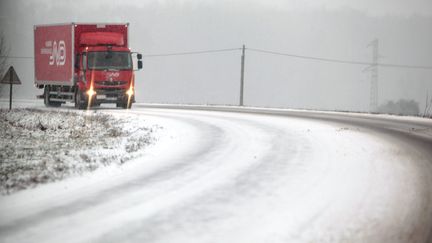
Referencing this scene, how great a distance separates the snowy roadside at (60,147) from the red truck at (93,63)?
5.63 meters

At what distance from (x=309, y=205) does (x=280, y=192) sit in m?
0.57

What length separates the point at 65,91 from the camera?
22.8 meters

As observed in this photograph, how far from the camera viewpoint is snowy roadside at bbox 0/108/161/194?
252 inches

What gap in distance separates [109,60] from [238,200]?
16484 mm

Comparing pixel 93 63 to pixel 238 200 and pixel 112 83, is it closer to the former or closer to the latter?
pixel 112 83

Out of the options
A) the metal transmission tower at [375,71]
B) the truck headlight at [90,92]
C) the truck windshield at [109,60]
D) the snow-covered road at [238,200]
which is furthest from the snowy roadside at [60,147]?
the metal transmission tower at [375,71]

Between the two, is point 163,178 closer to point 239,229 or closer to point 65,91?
point 239,229

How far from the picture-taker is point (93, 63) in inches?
794

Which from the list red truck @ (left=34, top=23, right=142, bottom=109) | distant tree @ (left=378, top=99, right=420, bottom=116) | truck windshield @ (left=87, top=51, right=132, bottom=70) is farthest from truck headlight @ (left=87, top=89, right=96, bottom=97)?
distant tree @ (left=378, top=99, right=420, bottom=116)

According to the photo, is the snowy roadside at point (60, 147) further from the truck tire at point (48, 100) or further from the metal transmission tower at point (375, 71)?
the metal transmission tower at point (375, 71)

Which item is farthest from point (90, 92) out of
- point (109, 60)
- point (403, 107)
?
point (403, 107)

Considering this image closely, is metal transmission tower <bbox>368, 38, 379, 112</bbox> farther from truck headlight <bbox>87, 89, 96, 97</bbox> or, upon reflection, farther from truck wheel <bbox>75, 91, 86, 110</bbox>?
truck headlight <bbox>87, 89, 96, 97</bbox>

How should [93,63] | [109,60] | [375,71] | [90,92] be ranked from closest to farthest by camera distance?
[93,63] < [90,92] < [109,60] < [375,71]

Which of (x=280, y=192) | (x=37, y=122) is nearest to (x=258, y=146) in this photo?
(x=280, y=192)
